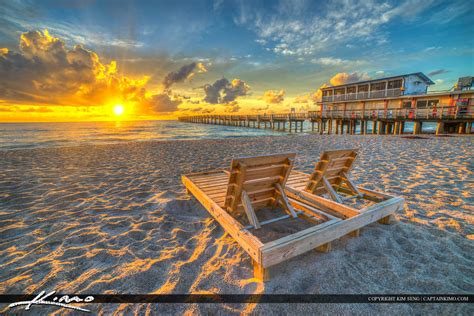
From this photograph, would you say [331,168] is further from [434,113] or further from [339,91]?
[339,91]

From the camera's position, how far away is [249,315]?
180cm

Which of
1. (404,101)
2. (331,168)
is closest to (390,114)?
(404,101)

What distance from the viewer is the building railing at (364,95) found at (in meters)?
25.5

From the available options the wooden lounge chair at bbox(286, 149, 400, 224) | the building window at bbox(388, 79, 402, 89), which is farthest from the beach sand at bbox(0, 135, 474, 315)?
the building window at bbox(388, 79, 402, 89)

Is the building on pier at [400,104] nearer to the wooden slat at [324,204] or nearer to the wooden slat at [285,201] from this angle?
the wooden slat at [324,204]

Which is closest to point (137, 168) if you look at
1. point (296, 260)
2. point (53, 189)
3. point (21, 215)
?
point (53, 189)

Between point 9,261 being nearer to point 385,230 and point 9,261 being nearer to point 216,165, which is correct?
point 385,230

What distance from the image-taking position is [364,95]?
28.2 meters

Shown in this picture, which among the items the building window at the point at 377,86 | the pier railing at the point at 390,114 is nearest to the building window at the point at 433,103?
the pier railing at the point at 390,114

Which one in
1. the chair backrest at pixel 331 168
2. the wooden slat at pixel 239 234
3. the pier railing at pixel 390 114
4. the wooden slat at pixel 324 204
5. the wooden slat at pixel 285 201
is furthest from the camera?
the pier railing at pixel 390 114

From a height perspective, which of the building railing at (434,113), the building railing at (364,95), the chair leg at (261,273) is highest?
the building railing at (364,95)

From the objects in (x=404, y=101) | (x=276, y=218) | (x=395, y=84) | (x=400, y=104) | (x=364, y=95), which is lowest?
(x=276, y=218)

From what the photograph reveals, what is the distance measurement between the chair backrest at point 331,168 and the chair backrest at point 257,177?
2.44 ft

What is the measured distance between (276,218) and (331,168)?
4.56ft
